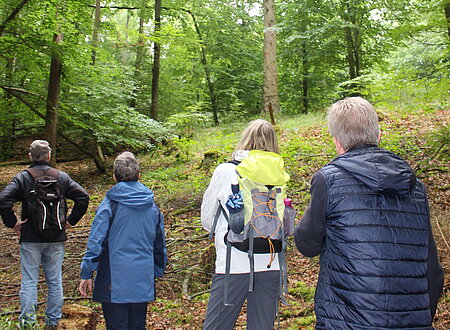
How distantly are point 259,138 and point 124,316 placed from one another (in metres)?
1.89

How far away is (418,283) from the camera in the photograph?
1.93 meters

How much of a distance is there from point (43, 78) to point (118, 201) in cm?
995

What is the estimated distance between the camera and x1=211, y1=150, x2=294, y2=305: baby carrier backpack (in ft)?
9.24

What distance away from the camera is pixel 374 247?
1911 mm

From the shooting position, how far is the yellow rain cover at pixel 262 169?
9.43ft

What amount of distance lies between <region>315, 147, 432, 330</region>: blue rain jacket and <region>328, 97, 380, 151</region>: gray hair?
0.36 feet

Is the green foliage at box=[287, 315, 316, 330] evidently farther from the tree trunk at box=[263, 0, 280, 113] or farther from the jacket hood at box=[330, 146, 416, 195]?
the tree trunk at box=[263, 0, 280, 113]

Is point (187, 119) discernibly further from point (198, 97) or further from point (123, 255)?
point (123, 255)

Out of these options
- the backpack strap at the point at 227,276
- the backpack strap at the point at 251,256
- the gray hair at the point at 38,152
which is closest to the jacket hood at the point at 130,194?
the backpack strap at the point at 227,276

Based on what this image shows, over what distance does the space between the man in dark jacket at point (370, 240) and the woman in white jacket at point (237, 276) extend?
82cm

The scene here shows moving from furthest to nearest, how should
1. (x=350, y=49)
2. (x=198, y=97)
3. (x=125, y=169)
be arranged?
1. (x=198, y=97)
2. (x=350, y=49)
3. (x=125, y=169)

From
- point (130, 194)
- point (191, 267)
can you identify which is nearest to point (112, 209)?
point (130, 194)

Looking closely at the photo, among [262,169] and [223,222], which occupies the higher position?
[262,169]

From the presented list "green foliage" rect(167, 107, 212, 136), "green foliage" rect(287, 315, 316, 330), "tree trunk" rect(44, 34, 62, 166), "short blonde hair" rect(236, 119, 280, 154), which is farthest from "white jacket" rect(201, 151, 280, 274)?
"green foliage" rect(167, 107, 212, 136)
